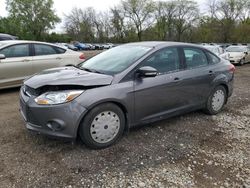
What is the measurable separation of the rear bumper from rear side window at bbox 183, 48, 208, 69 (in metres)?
2.20

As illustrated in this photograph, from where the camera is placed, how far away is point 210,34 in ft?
170

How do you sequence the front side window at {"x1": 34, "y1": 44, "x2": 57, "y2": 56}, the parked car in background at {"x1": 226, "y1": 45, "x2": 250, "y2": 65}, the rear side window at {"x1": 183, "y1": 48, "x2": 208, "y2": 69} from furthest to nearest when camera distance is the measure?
the parked car in background at {"x1": 226, "y1": 45, "x2": 250, "y2": 65}, the front side window at {"x1": 34, "y1": 44, "x2": 57, "y2": 56}, the rear side window at {"x1": 183, "y1": 48, "x2": 208, "y2": 69}

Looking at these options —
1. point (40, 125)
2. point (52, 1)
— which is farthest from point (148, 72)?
point (52, 1)

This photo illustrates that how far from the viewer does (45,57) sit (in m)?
7.00

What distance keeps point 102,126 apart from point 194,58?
2.26 meters

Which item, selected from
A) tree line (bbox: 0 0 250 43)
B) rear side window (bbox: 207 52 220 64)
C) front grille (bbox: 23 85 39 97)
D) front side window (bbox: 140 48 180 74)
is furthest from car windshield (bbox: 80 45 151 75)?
tree line (bbox: 0 0 250 43)

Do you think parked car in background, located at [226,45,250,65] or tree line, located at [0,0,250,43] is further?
tree line, located at [0,0,250,43]

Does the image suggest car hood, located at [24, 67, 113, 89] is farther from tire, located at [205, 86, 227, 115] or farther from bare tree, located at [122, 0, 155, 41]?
bare tree, located at [122, 0, 155, 41]

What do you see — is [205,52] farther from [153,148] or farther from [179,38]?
[179,38]

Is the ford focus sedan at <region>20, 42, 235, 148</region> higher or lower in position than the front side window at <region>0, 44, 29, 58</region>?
lower

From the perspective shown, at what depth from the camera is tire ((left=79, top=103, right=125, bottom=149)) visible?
329 cm

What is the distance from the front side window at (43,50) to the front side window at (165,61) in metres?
4.12

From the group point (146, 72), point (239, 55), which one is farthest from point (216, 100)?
point (239, 55)

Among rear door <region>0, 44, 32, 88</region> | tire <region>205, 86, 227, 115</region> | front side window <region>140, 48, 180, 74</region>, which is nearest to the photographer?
front side window <region>140, 48, 180, 74</region>
